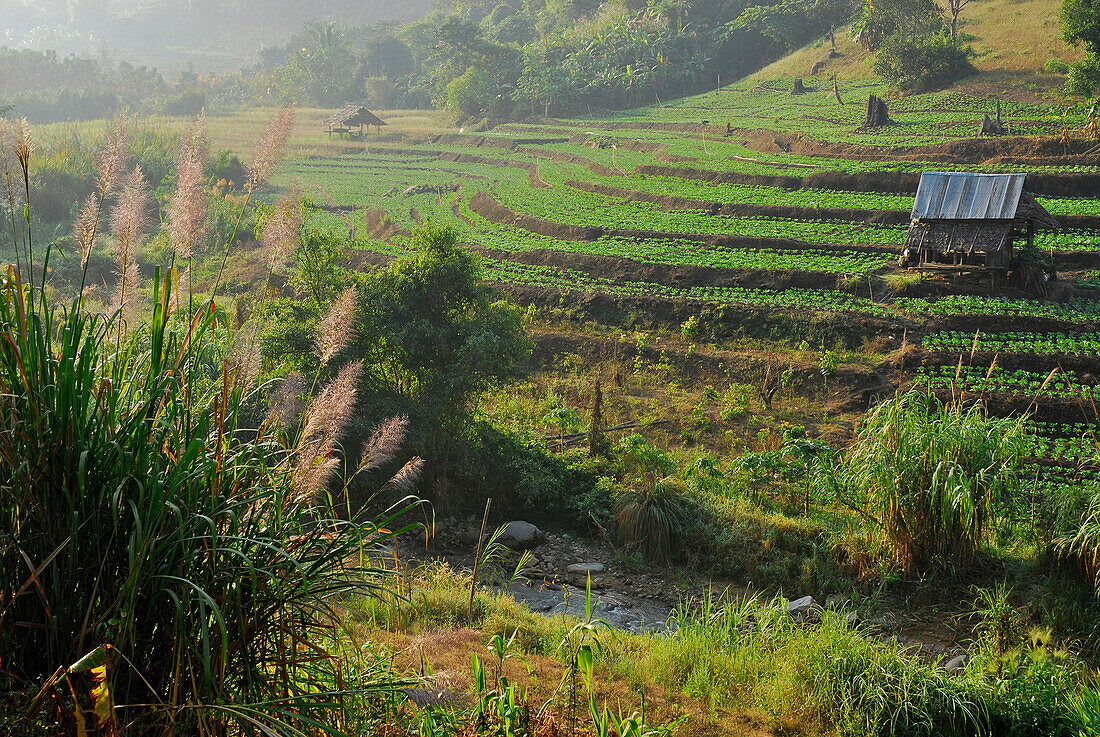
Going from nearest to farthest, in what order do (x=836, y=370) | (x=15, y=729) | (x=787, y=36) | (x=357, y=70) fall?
1. (x=15, y=729)
2. (x=836, y=370)
3. (x=787, y=36)
4. (x=357, y=70)

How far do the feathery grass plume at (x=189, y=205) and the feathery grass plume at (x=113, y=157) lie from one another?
0.20m

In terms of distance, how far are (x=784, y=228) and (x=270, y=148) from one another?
72.5ft

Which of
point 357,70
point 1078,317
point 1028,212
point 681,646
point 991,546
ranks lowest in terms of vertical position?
point 991,546

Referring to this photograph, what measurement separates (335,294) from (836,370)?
31.1 ft

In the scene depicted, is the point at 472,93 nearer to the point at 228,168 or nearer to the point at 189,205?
the point at 228,168

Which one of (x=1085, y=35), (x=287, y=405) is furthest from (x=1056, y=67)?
Result: (x=287, y=405)

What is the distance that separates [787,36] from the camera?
49531 mm

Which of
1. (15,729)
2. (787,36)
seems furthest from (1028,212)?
(787,36)

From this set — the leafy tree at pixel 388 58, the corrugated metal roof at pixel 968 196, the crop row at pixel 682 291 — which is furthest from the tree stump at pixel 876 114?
the leafy tree at pixel 388 58

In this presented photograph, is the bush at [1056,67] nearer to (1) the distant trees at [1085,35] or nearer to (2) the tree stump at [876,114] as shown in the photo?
(1) the distant trees at [1085,35]

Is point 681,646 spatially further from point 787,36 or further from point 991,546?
point 787,36

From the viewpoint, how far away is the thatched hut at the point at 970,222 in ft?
60.6

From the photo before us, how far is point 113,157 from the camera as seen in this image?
3.00 m

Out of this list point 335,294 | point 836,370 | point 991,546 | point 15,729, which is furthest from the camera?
point 836,370
